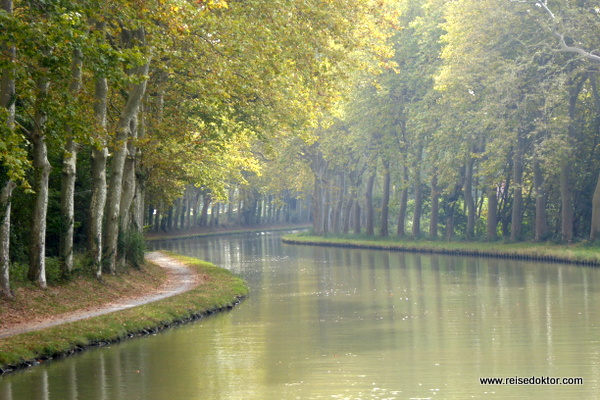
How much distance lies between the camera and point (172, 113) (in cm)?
3538

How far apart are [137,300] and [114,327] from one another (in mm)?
5992

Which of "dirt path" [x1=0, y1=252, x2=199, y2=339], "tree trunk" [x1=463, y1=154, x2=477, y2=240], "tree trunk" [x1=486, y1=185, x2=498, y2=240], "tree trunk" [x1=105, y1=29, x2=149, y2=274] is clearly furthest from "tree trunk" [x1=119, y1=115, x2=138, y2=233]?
"tree trunk" [x1=463, y1=154, x2=477, y2=240]

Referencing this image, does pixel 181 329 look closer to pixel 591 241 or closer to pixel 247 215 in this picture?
pixel 591 241

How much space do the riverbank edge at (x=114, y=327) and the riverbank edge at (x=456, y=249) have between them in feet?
62.3

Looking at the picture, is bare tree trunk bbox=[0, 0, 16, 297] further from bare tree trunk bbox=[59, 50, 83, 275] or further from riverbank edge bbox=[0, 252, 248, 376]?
bare tree trunk bbox=[59, 50, 83, 275]

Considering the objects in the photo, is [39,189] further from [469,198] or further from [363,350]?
[469,198]

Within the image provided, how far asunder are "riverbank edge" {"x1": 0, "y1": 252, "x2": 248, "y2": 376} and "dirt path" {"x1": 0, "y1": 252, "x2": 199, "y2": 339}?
438 mm

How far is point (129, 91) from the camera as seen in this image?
31.5 m

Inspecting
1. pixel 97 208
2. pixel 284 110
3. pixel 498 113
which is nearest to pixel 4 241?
pixel 97 208

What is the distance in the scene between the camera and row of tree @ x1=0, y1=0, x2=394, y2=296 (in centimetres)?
1884

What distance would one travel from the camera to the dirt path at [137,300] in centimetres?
2033

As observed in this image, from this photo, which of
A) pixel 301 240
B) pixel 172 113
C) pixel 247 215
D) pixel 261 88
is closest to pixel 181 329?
pixel 261 88

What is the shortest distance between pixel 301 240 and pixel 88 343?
194 ft

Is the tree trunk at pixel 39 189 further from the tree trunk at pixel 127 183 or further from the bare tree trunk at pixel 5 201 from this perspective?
the tree trunk at pixel 127 183
